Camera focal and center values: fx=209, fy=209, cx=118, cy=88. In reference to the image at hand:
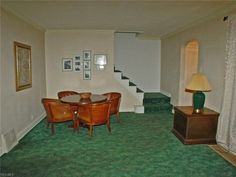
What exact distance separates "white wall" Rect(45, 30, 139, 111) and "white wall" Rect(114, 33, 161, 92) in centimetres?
123

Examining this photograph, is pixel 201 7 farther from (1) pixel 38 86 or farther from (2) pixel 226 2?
(1) pixel 38 86

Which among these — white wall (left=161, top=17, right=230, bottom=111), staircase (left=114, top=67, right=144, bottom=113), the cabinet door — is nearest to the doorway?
white wall (left=161, top=17, right=230, bottom=111)

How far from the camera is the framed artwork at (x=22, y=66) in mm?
4102

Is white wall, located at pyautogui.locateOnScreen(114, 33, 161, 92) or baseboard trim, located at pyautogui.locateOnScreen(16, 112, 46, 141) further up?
white wall, located at pyautogui.locateOnScreen(114, 33, 161, 92)

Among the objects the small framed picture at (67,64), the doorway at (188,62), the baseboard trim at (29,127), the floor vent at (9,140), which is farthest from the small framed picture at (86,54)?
the floor vent at (9,140)

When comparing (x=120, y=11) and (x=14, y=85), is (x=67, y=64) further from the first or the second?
(x=120, y=11)

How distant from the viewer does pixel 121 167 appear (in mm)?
3047

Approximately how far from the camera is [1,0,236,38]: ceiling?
3.45 meters

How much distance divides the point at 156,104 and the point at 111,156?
3.67 meters

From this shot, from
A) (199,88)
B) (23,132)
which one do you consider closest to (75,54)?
(23,132)

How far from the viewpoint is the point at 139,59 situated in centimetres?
774

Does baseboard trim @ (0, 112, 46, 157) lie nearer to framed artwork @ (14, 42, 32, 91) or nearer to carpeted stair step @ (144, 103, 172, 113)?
framed artwork @ (14, 42, 32, 91)

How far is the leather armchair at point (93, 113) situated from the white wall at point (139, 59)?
3513 millimetres

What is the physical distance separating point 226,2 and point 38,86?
4.67 m
